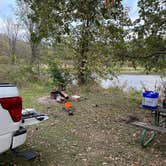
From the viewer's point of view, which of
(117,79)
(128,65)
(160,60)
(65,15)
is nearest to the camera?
(65,15)

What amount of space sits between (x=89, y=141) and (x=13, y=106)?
1.99 meters

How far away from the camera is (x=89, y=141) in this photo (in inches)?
170

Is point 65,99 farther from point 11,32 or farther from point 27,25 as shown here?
point 11,32

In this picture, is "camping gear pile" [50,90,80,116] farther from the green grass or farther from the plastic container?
the plastic container

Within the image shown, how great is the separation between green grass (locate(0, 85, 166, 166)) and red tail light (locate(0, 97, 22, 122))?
3.30ft

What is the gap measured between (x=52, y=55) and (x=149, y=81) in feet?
13.7

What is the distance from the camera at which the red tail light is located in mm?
2570

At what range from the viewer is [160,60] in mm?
7270

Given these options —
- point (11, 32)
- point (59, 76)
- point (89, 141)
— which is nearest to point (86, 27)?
point (59, 76)

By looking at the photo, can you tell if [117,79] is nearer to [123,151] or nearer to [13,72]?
[13,72]

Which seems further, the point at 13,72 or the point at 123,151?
the point at 13,72

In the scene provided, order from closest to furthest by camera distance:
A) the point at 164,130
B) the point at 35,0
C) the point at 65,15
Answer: the point at 164,130 → the point at 35,0 → the point at 65,15

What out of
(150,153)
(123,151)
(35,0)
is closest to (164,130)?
(150,153)

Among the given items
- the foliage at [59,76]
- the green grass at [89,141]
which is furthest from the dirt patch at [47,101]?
the foliage at [59,76]
